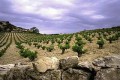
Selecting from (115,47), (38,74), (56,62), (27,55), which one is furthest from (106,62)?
(27,55)

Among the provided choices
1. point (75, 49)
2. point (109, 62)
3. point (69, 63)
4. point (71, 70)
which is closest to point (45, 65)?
point (69, 63)

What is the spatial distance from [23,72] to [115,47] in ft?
26.6

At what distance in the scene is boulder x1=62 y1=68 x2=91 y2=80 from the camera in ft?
33.6

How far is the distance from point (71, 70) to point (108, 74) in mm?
1689

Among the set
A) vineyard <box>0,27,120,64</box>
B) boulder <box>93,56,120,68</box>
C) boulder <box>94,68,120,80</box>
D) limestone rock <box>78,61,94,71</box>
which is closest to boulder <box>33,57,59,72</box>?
limestone rock <box>78,61,94,71</box>

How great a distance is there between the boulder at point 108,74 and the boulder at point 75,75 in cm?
61

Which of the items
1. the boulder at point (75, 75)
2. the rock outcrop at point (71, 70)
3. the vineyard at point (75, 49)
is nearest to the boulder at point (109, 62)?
the rock outcrop at point (71, 70)

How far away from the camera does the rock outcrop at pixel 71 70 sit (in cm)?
974

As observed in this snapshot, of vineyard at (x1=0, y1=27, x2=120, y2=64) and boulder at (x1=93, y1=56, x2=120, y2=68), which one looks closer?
boulder at (x1=93, y1=56, x2=120, y2=68)

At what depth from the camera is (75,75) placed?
10398mm

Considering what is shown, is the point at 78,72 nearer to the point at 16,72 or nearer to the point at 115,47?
the point at 16,72

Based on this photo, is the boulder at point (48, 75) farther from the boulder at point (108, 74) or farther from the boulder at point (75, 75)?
the boulder at point (108, 74)

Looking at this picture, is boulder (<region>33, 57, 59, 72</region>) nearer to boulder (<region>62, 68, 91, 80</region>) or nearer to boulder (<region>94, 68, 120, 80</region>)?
boulder (<region>62, 68, 91, 80</region>)

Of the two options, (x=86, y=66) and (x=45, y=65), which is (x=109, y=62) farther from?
(x=45, y=65)
